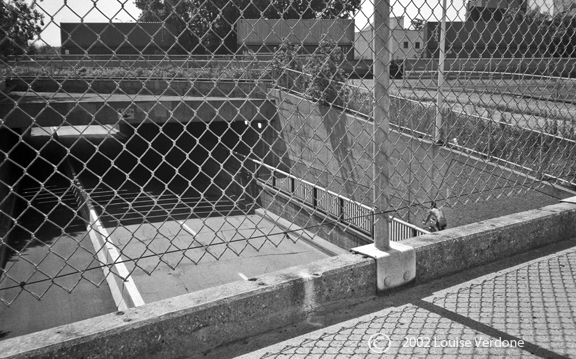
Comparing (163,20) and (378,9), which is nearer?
(163,20)

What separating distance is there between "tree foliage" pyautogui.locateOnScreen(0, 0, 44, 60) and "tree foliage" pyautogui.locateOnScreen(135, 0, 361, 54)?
0.51m

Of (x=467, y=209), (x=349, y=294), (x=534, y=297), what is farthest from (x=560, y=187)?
(x=349, y=294)

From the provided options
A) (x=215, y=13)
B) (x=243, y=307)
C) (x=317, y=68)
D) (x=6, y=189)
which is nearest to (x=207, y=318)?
(x=243, y=307)

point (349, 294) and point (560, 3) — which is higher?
point (560, 3)

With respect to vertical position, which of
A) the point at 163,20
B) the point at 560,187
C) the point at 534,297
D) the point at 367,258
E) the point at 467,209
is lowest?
the point at 467,209

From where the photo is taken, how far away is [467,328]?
2.57 metres

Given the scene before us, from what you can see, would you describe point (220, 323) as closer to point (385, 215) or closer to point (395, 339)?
point (395, 339)

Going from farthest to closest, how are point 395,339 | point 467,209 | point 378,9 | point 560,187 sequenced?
point 467,209
point 560,187
point 378,9
point 395,339

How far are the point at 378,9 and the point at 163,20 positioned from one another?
43.2 inches

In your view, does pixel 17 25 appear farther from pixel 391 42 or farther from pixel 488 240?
pixel 488 240

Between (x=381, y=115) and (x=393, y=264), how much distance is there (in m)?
0.84

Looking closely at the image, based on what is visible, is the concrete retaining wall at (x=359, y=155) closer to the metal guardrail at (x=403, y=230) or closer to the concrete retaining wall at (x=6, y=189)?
the metal guardrail at (x=403, y=230)

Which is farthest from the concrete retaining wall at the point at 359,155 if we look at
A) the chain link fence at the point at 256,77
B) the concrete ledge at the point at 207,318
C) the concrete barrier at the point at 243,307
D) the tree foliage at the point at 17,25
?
the tree foliage at the point at 17,25

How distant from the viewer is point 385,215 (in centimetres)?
295
